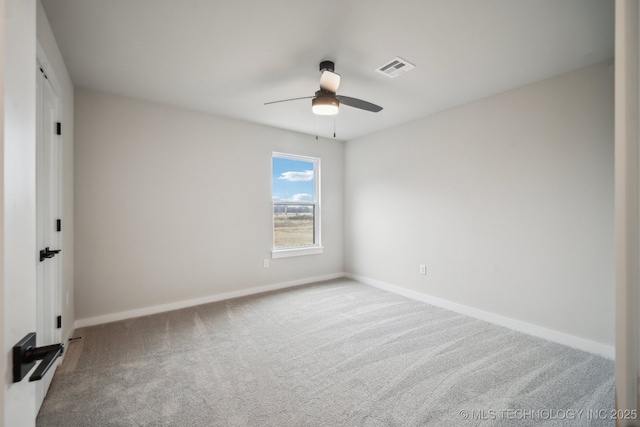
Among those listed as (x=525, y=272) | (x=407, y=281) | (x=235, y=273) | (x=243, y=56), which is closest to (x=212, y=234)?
(x=235, y=273)

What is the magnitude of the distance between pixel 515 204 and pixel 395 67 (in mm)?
1965

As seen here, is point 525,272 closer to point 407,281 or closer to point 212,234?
point 407,281

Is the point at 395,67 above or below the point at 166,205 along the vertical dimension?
above

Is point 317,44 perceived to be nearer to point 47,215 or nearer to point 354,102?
point 354,102

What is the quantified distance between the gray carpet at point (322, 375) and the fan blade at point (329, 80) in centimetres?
241

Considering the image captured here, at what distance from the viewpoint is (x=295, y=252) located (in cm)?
471

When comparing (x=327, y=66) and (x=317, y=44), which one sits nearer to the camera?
(x=317, y=44)

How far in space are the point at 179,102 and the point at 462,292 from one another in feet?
14.0

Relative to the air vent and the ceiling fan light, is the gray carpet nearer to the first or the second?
the ceiling fan light

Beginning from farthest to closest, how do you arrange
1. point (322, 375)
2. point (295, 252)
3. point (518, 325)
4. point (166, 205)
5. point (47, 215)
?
point (295, 252), point (166, 205), point (518, 325), point (322, 375), point (47, 215)

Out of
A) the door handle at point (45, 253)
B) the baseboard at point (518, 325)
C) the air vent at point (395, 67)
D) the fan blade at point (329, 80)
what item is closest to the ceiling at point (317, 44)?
the air vent at point (395, 67)

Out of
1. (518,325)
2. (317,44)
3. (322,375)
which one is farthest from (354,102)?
(518,325)

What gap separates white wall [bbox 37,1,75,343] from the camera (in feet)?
6.89

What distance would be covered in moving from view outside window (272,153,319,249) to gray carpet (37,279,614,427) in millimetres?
1660
